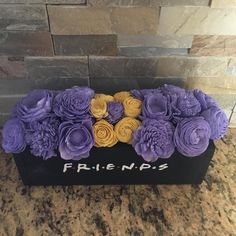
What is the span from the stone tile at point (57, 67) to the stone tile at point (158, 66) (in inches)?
0.8

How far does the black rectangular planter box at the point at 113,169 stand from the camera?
0.64 m

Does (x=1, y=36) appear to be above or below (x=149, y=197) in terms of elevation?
above

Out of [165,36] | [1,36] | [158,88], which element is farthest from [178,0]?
[1,36]

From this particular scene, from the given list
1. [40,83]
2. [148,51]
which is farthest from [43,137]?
[148,51]

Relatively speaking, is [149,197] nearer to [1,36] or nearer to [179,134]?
[179,134]

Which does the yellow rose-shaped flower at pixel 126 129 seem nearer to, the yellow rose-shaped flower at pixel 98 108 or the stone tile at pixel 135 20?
the yellow rose-shaped flower at pixel 98 108

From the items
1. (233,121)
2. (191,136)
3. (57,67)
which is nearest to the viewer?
(191,136)

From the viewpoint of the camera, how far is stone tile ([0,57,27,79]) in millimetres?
699

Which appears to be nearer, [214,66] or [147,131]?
[147,131]

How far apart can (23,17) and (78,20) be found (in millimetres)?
100

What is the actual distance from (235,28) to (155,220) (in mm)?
400

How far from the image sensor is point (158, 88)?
0.72 meters

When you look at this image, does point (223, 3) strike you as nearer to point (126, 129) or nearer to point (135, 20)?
point (135, 20)

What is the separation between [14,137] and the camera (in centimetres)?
62
